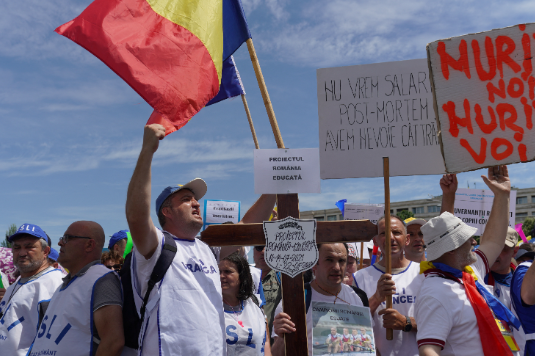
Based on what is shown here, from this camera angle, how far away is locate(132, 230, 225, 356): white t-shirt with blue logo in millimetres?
2684

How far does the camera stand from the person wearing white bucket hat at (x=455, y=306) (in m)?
2.86

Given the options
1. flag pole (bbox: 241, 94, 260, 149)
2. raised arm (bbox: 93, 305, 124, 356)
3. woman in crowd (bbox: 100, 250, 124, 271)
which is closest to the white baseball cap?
flag pole (bbox: 241, 94, 260, 149)

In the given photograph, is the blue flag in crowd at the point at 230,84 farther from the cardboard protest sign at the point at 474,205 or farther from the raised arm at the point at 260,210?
the cardboard protest sign at the point at 474,205

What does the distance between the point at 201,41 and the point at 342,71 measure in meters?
1.28

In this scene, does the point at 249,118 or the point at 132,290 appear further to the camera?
the point at 249,118

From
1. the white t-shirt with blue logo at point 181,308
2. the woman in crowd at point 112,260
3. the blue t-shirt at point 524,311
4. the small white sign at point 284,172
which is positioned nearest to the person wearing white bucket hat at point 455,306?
the blue t-shirt at point 524,311

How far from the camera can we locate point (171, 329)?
8.82ft

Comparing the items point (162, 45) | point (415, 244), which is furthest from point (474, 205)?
point (162, 45)

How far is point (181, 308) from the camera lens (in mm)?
2750

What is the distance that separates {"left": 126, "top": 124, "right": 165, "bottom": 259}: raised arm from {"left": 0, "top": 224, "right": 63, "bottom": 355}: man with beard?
1.90 m

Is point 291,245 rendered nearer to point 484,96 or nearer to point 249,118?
point 249,118

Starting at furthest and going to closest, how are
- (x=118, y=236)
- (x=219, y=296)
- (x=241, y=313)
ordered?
(x=118, y=236) → (x=241, y=313) → (x=219, y=296)

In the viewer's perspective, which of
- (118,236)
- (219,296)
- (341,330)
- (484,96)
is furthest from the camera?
(118,236)

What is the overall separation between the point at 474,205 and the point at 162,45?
14.7 ft
